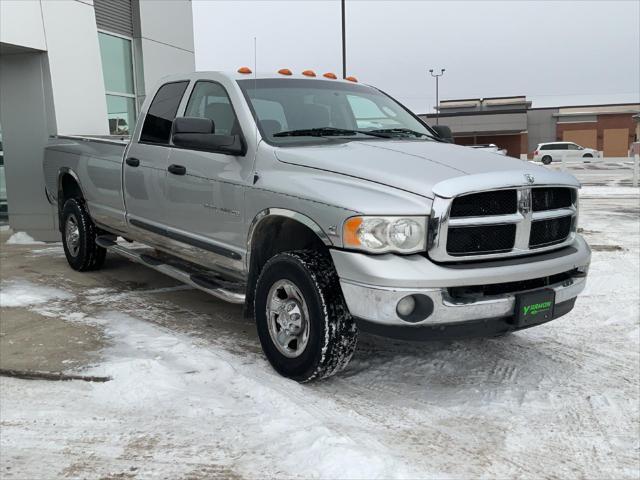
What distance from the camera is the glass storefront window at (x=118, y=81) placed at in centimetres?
1173

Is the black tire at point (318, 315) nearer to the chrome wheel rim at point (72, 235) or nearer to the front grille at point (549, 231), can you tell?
the front grille at point (549, 231)

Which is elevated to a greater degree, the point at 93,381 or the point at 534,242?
the point at 534,242

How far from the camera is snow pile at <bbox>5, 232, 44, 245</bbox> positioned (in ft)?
30.7

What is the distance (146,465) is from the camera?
116 inches

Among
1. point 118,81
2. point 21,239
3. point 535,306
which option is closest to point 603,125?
point 118,81

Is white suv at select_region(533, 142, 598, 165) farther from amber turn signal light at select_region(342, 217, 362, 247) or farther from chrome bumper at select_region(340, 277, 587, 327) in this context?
amber turn signal light at select_region(342, 217, 362, 247)

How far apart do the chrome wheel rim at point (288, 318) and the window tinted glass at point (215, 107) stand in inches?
48.7

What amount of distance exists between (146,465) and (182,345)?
1.63m

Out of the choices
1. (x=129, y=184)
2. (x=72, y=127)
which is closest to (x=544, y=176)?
(x=129, y=184)

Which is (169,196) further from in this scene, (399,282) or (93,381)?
(399,282)

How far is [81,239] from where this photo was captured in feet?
22.4

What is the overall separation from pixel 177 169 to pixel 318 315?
1.96m

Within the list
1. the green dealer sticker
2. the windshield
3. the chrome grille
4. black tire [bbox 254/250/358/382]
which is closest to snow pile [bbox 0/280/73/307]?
the windshield

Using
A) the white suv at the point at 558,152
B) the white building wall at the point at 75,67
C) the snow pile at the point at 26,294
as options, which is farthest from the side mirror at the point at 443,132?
the white suv at the point at 558,152
